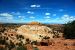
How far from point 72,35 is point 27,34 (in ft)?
17.0

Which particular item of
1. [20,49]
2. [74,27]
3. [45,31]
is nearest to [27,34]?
[45,31]

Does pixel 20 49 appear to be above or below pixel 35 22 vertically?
below

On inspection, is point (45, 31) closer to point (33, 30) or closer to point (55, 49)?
point (33, 30)

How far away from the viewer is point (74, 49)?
17.2 meters

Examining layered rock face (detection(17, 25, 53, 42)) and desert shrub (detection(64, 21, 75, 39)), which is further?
desert shrub (detection(64, 21, 75, 39))

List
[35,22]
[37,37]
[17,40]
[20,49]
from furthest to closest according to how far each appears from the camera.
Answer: [35,22]
[37,37]
[17,40]
[20,49]

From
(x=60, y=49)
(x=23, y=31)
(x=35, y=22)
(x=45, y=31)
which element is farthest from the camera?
(x=35, y=22)

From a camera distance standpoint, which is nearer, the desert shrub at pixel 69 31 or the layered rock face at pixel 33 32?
the layered rock face at pixel 33 32

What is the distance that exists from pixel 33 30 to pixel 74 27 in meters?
5.12

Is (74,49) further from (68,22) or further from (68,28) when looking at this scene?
(68,22)

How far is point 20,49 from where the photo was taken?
1388 cm

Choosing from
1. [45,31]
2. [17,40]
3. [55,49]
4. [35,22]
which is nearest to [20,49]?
[55,49]

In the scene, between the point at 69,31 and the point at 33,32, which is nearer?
the point at 69,31

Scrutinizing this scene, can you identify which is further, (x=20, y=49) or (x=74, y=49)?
(x=74, y=49)
